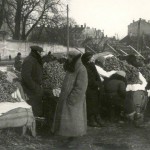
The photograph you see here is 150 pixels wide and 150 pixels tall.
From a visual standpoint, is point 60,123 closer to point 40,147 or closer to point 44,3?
point 40,147

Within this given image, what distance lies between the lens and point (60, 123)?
734cm

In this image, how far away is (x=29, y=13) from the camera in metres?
49.7

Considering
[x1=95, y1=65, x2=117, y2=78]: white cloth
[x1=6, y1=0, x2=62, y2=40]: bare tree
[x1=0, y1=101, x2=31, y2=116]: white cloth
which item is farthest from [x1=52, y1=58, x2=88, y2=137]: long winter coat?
[x1=6, y1=0, x2=62, y2=40]: bare tree

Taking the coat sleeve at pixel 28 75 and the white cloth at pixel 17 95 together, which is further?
the coat sleeve at pixel 28 75

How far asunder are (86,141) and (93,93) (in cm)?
175

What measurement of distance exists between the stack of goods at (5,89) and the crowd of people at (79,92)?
1.01ft

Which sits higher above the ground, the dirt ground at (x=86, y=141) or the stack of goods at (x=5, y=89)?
the stack of goods at (x=5, y=89)

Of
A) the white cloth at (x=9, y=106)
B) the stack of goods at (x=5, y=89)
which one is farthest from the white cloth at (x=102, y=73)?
the white cloth at (x=9, y=106)

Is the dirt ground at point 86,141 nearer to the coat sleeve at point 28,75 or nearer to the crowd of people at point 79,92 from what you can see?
A: the crowd of people at point 79,92

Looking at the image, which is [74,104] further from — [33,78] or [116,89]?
[116,89]

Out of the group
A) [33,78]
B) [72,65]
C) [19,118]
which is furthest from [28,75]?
[72,65]

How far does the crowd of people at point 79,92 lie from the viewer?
23.9ft

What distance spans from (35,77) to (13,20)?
A: 43277 mm

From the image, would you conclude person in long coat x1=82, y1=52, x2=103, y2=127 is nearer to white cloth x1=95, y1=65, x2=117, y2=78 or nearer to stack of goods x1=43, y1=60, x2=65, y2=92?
white cloth x1=95, y1=65, x2=117, y2=78
